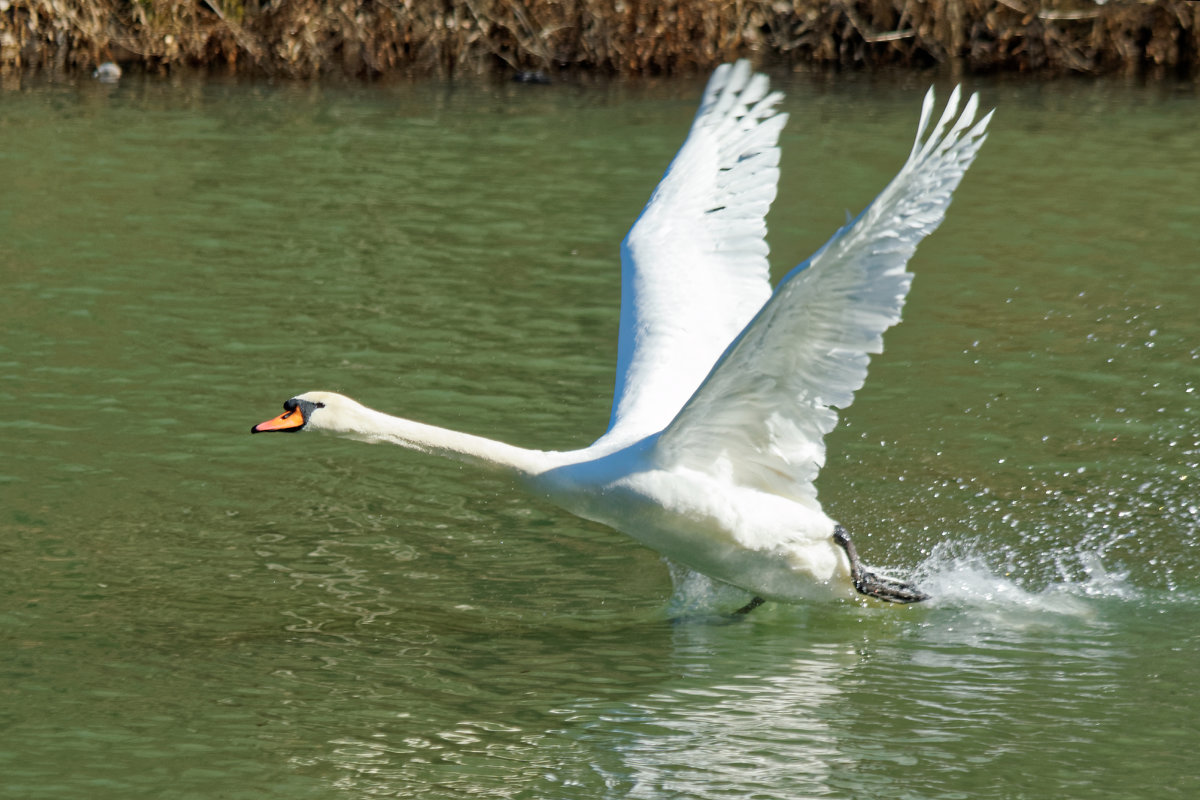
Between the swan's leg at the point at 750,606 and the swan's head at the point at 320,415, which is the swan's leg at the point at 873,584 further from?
the swan's head at the point at 320,415

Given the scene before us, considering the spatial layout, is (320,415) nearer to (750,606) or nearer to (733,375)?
(733,375)

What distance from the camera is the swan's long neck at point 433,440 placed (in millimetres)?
7266

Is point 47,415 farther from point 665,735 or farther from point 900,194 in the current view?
point 900,194

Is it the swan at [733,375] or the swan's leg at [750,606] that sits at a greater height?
the swan at [733,375]

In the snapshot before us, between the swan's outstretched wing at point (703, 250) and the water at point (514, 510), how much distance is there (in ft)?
3.60

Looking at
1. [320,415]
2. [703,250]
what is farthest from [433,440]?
[703,250]

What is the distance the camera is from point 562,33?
74.0 feet

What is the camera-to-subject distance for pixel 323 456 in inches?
397

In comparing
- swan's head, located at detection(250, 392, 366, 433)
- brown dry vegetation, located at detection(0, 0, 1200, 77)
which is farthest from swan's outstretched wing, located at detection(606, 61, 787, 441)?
Result: brown dry vegetation, located at detection(0, 0, 1200, 77)

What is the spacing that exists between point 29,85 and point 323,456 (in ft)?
42.0

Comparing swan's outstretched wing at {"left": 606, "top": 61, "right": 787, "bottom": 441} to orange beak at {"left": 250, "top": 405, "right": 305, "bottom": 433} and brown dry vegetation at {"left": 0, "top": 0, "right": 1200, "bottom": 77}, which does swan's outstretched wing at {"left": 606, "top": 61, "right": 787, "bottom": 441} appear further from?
brown dry vegetation at {"left": 0, "top": 0, "right": 1200, "bottom": 77}

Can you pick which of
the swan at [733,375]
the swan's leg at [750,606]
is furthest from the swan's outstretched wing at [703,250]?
the swan's leg at [750,606]

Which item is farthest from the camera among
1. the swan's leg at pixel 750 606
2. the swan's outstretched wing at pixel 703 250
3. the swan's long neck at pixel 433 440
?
the swan's outstretched wing at pixel 703 250

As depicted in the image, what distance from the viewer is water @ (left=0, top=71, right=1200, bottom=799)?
6438 millimetres
